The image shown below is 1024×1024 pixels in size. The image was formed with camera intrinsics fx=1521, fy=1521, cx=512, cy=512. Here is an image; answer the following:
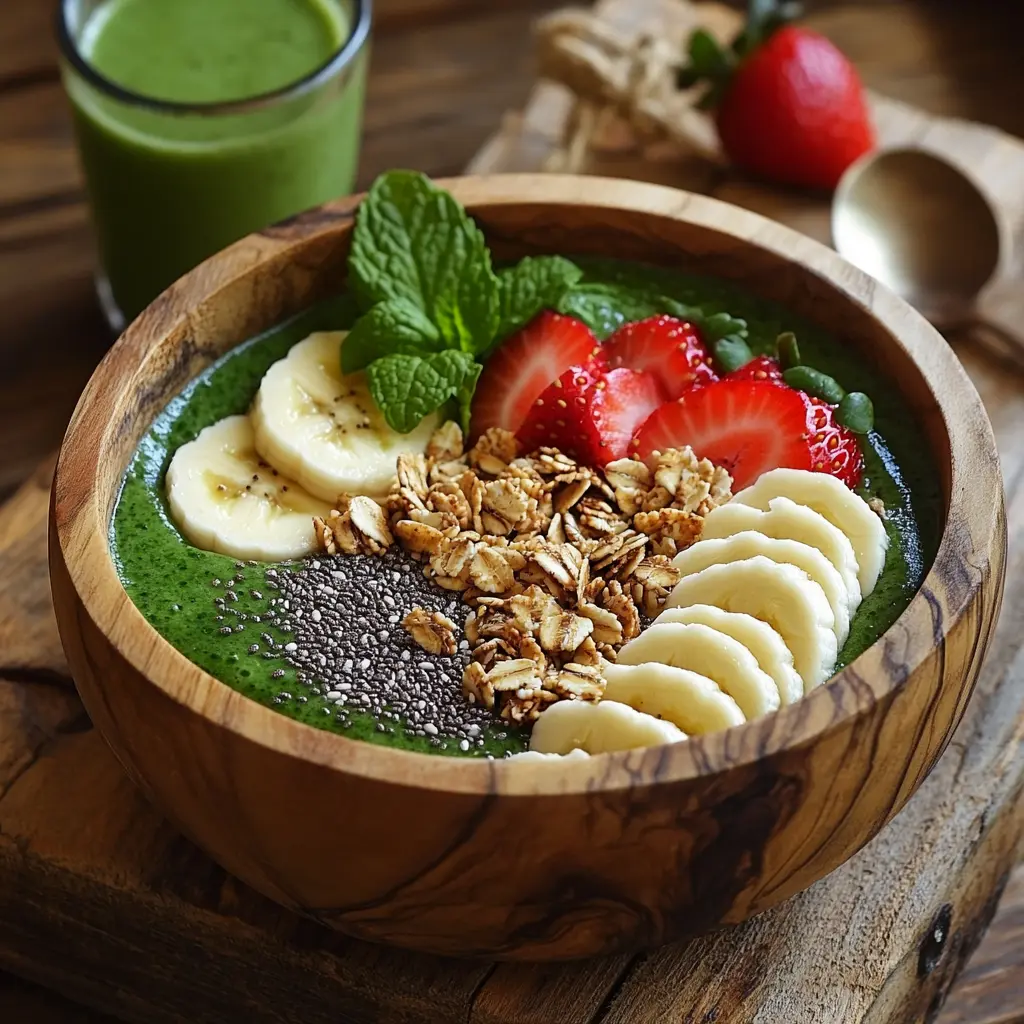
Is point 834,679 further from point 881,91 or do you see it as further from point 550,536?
point 881,91

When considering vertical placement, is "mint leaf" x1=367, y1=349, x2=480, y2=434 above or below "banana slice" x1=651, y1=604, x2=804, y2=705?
below

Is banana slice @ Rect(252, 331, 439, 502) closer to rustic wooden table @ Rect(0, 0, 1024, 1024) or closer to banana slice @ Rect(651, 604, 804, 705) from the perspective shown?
banana slice @ Rect(651, 604, 804, 705)

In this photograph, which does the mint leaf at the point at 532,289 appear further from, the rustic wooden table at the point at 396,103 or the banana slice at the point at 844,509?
the rustic wooden table at the point at 396,103

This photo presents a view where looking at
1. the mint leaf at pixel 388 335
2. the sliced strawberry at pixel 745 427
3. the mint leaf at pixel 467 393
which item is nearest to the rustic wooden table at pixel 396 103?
the mint leaf at pixel 388 335

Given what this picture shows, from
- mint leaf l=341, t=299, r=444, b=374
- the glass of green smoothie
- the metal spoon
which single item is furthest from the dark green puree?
the metal spoon

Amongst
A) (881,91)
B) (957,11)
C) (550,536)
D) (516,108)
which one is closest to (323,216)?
(550,536)
